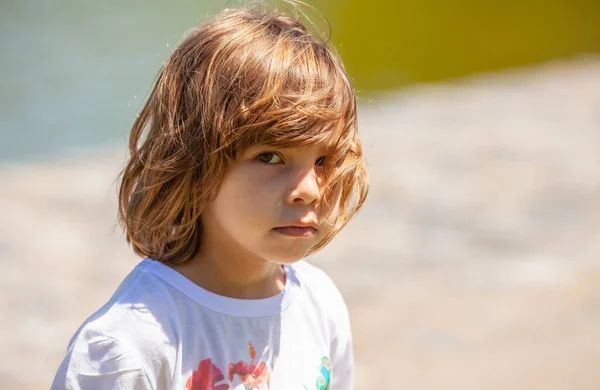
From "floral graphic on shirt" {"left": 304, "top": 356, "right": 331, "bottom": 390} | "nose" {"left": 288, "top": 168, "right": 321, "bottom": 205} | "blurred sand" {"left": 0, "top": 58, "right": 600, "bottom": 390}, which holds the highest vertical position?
"blurred sand" {"left": 0, "top": 58, "right": 600, "bottom": 390}

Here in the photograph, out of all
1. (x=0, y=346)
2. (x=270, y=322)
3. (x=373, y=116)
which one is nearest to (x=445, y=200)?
(x=373, y=116)

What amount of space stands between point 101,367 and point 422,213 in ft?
13.7

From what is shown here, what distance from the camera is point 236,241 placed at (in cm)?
179

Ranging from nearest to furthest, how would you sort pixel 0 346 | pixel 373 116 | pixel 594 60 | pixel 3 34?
pixel 0 346, pixel 373 116, pixel 594 60, pixel 3 34

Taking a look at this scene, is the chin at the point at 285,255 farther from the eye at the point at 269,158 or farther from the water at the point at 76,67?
the water at the point at 76,67

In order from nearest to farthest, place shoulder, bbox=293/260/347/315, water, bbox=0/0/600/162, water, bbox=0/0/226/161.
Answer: shoulder, bbox=293/260/347/315 < water, bbox=0/0/226/161 < water, bbox=0/0/600/162

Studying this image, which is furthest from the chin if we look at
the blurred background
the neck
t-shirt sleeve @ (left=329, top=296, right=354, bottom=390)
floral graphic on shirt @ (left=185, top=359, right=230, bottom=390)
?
the blurred background

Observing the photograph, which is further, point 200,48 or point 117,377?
point 200,48

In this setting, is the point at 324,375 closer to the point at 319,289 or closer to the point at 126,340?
the point at 319,289

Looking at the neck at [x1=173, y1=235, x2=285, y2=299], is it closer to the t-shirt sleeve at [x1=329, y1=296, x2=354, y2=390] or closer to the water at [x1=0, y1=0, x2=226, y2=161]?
the t-shirt sleeve at [x1=329, y1=296, x2=354, y2=390]

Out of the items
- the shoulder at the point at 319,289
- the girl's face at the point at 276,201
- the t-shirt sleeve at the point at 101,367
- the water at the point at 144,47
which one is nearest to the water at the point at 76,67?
the water at the point at 144,47

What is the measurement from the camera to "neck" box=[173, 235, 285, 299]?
5.93ft

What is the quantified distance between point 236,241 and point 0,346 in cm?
267

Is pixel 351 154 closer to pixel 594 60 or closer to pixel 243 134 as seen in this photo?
pixel 243 134
